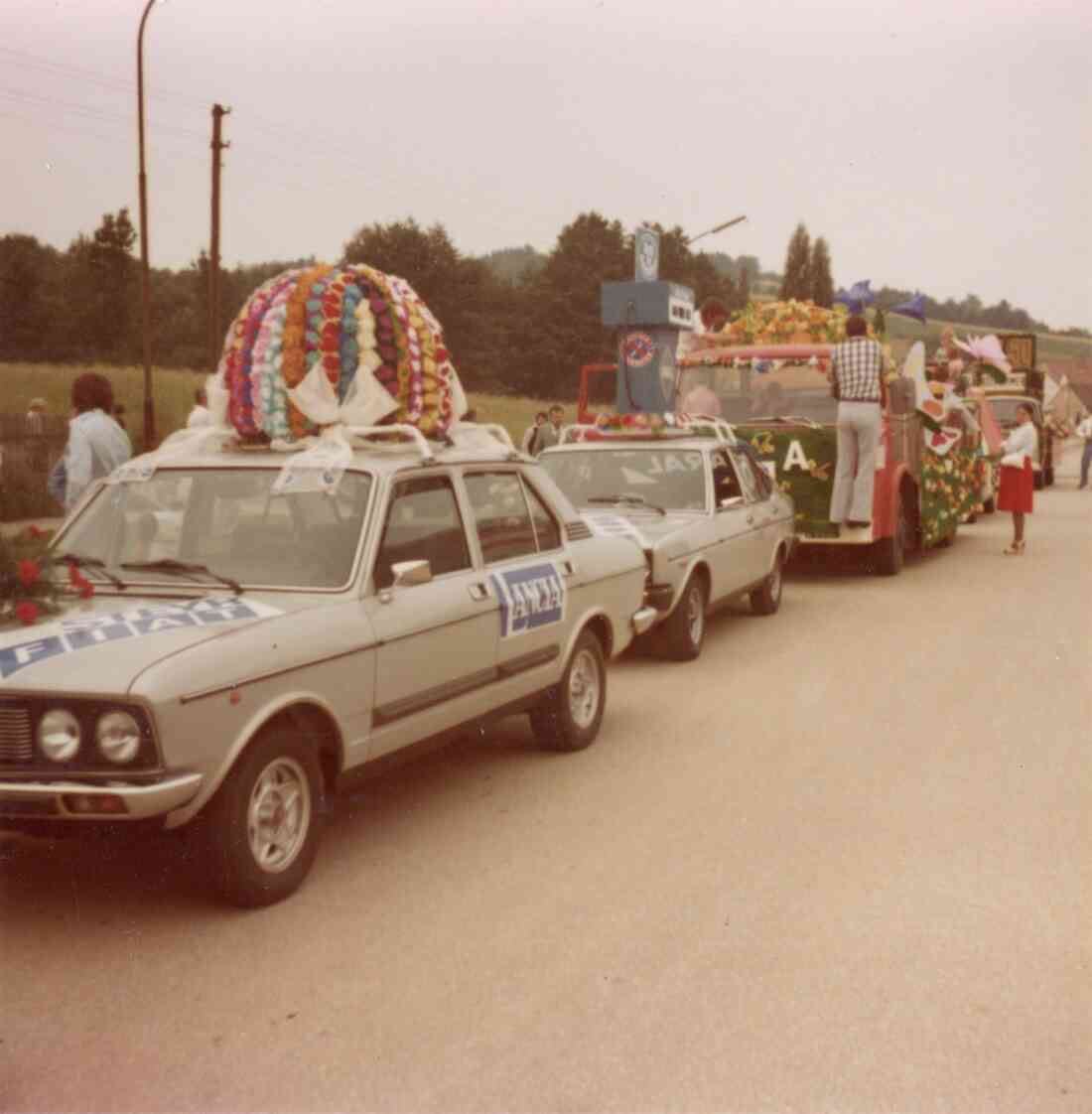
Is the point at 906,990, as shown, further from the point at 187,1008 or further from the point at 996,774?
the point at 996,774

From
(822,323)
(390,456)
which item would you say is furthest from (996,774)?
(822,323)

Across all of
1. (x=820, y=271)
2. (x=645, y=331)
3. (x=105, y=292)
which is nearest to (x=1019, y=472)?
(x=645, y=331)

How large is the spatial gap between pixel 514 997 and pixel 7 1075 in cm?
135

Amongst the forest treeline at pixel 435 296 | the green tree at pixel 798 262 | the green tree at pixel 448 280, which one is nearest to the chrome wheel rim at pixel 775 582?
the forest treeline at pixel 435 296

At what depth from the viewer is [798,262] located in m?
126

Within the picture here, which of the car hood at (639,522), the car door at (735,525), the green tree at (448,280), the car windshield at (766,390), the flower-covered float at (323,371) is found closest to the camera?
the flower-covered float at (323,371)

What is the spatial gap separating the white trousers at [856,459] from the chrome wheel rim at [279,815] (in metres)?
9.24

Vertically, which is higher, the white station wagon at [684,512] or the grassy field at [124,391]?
the grassy field at [124,391]

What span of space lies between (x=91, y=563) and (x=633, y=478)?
18.4ft

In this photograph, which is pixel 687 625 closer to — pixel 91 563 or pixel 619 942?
pixel 91 563

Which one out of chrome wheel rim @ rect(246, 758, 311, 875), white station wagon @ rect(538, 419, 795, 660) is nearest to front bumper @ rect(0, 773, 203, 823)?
chrome wheel rim @ rect(246, 758, 311, 875)

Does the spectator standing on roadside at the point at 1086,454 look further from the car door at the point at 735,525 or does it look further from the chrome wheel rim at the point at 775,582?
the car door at the point at 735,525

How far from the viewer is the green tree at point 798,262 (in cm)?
12444

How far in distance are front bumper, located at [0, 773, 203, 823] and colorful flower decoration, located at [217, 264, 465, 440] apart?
230 cm
